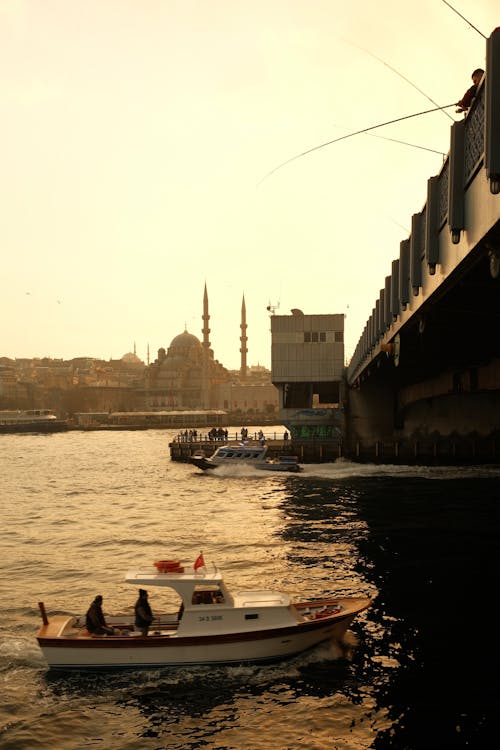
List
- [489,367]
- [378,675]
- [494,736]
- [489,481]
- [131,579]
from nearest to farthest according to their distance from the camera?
[494,736]
[378,675]
[131,579]
[489,367]
[489,481]

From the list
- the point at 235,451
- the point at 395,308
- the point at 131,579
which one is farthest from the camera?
the point at 235,451

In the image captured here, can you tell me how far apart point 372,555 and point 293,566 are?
3848mm

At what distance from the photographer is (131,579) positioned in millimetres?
20609

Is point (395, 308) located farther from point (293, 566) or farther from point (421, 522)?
point (421, 522)

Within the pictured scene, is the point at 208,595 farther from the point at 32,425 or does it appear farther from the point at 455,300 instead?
the point at 32,425

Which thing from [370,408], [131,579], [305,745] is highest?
[370,408]

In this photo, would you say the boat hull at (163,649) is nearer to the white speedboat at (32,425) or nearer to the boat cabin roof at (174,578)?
the boat cabin roof at (174,578)

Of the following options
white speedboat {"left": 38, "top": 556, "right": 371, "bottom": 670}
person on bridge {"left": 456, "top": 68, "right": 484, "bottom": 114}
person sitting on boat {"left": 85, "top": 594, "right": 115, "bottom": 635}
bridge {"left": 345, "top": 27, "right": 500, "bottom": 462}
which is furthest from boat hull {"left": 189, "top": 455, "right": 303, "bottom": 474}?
person on bridge {"left": 456, "top": 68, "right": 484, "bottom": 114}

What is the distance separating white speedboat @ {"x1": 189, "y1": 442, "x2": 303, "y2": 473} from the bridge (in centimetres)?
1105

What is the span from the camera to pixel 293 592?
86.6ft

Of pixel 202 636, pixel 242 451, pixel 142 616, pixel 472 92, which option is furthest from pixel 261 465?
pixel 472 92

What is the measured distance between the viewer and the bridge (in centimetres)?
1320

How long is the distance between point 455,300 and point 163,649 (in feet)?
40.8

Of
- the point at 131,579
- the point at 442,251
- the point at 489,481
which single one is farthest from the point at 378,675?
the point at 489,481
